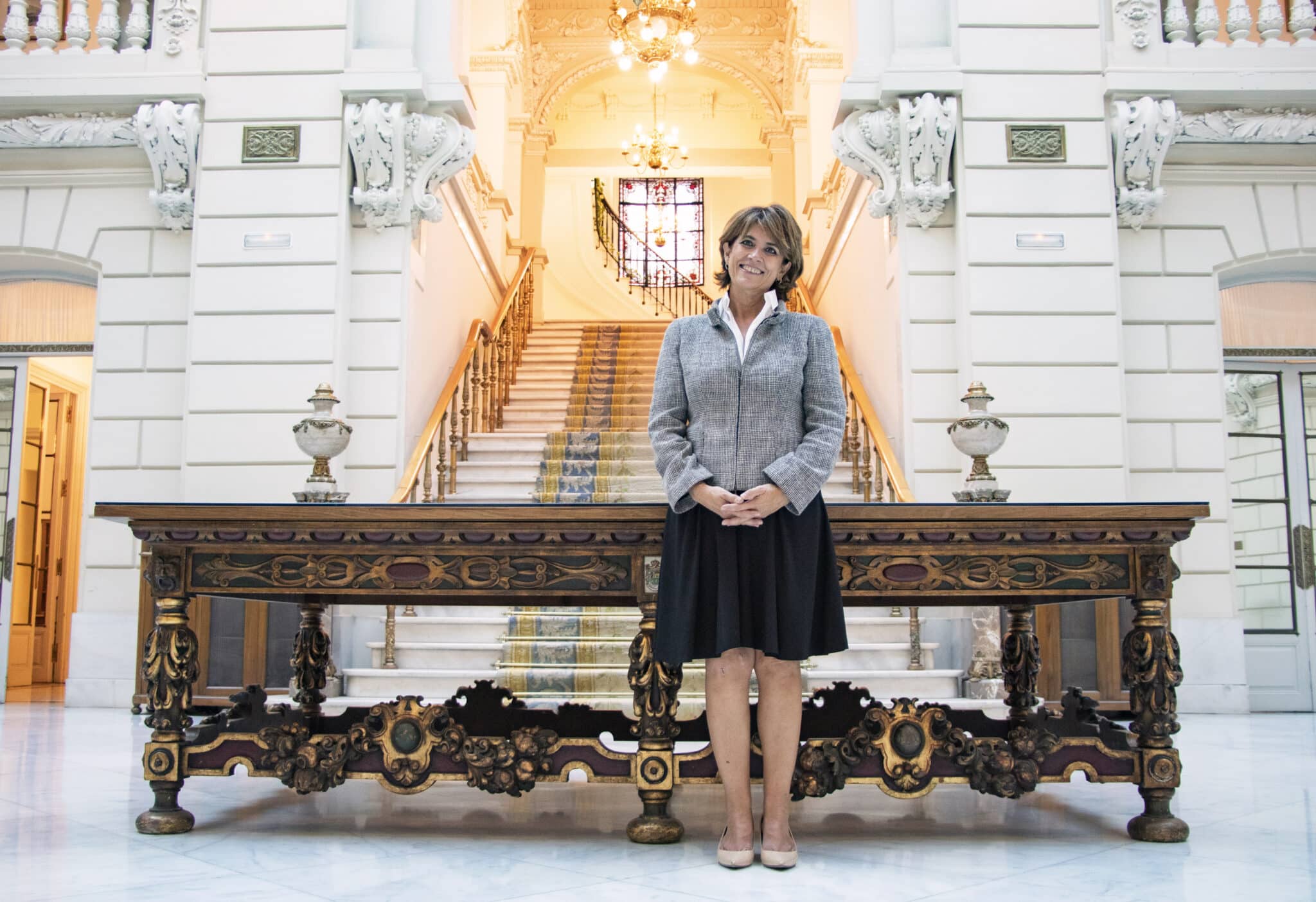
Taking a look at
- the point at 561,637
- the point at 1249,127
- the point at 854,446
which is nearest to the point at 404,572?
the point at 561,637

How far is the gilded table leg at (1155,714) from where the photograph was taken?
3072 mm

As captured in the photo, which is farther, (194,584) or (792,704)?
(194,584)

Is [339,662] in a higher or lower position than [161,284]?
lower

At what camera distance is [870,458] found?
770cm

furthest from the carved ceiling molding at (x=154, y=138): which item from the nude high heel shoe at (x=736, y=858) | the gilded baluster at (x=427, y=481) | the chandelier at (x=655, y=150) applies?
the chandelier at (x=655, y=150)

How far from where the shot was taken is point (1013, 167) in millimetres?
7062

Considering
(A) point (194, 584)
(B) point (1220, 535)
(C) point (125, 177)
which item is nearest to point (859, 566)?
(A) point (194, 584)

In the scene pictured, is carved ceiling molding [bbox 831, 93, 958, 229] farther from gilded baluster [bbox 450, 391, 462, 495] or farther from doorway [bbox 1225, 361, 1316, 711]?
gilded baluster [bbox 450, 391, 462, 495]

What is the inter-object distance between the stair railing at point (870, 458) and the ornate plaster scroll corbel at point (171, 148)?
4.04 metres

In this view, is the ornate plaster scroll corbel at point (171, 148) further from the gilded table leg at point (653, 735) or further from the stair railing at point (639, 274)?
the stair railing at point (639, 274)

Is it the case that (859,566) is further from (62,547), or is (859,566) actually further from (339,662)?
(62,547)

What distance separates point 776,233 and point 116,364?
615 cm

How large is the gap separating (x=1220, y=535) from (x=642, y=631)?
5384 mm

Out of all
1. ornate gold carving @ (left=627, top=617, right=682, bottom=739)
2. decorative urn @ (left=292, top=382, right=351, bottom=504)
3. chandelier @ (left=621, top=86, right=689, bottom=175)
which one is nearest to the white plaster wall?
decorative urn @ (left=292, top=382, right=351, bottom=504)
